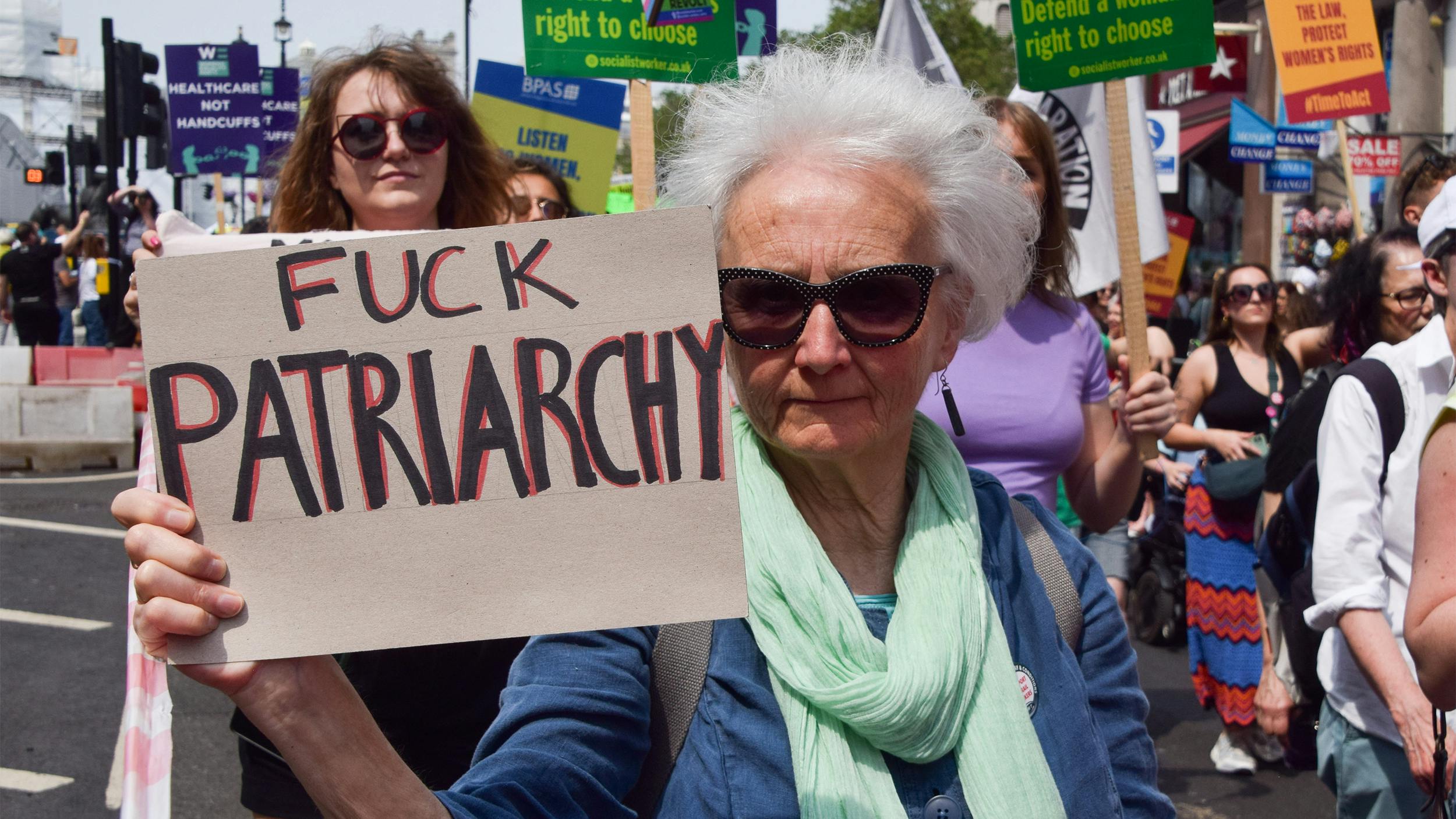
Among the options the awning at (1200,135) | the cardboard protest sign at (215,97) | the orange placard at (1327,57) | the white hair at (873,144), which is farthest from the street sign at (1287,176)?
the white hair at (873,144)

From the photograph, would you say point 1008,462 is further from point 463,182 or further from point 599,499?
point 599,499

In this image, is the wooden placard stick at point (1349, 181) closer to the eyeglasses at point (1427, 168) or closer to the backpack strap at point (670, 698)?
the eyeglasses at point (1427, 168)

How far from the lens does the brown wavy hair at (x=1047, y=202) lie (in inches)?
133

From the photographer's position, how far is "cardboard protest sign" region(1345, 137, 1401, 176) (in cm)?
1220

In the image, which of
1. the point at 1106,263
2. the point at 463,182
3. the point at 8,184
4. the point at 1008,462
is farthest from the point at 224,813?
the point at 8,184

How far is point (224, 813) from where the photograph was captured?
4.86 m

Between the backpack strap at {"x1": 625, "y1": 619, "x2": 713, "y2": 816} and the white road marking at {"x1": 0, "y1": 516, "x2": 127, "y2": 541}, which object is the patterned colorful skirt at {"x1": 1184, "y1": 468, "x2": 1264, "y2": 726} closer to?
the backpack strap at {"x1": 625, "y1": 619, "x2": 713, "y2": 816}

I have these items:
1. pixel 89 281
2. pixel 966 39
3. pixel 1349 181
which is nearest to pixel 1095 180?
pixel 1349 181

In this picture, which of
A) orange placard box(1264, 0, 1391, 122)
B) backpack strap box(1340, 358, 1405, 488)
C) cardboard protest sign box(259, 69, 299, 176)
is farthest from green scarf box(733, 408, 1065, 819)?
cardboard protest sign box(259, 69, 299, 176)

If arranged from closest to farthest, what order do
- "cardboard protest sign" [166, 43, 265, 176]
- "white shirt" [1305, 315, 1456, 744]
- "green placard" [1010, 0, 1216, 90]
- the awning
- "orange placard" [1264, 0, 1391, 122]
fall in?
"white shirt" [1305, 315, 1456, 744]
"green placard" [1010, 0, 1216, 90]
"orange placard" [1264, 0, 1391, 122]
"cardboard protest sign" [166, 43, 265, 176]
the awning

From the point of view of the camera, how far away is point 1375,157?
1228cm

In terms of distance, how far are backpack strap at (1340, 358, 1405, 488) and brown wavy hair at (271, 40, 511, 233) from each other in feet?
6.35

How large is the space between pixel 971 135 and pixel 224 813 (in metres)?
4.09

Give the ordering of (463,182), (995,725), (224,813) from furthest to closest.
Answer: (224,813), (463,182), (995,725)
